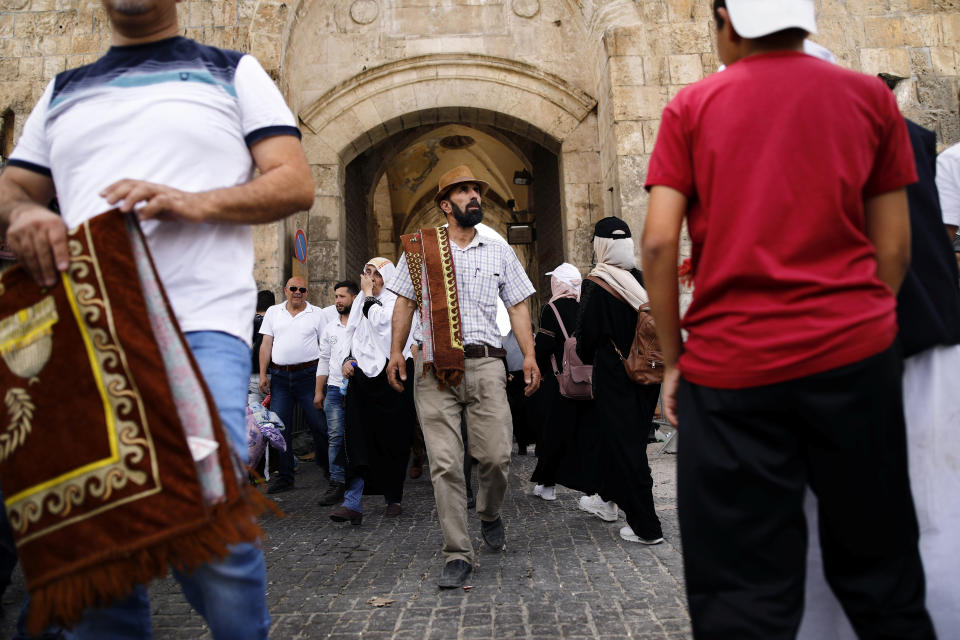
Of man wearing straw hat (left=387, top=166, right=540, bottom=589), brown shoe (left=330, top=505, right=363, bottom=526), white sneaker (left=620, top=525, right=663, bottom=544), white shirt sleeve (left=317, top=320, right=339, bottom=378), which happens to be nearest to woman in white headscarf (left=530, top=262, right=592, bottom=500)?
white sneaker (left=620, top=525, right=663, bottom=544)

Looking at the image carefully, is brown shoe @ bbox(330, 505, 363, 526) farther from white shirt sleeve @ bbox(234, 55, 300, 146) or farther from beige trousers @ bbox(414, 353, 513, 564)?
white shirt sleeve @ bbox(234, 55, 300, 146)

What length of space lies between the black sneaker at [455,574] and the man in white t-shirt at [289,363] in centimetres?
361

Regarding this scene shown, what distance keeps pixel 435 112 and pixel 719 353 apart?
9794mm

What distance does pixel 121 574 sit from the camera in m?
1.46

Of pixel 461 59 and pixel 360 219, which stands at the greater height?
pixel 461 59

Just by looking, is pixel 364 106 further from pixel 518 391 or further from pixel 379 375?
pixel 379 375

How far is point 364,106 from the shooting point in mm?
10609

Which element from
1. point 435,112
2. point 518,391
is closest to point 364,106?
point 435,112

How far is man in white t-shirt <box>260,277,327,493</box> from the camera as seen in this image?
7.16m

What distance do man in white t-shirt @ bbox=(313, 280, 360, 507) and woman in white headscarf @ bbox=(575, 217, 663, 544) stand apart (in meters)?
2.24

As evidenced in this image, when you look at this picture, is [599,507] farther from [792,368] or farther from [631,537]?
[792,368]

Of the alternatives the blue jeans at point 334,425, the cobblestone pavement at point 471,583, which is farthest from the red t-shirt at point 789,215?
the blue jeans at point 334,425

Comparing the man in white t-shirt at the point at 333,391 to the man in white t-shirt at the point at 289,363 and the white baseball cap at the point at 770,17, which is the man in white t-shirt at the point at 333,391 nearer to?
the man in white t-shirt at the point at 289,363

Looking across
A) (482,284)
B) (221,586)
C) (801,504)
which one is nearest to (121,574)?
(221,586)
